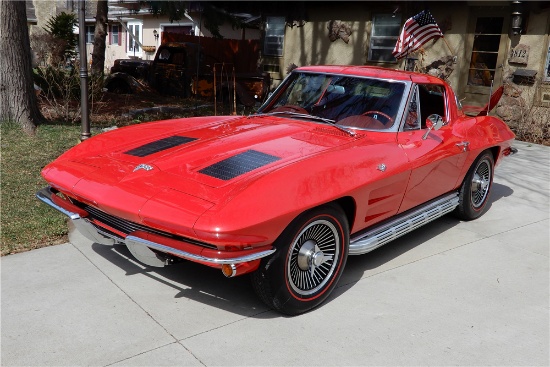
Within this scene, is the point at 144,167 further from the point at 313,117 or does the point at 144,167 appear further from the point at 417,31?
the point at 417,31

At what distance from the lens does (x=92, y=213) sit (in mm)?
3539

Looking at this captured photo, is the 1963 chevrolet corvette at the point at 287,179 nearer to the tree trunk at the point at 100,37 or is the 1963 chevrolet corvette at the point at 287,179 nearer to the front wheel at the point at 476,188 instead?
the front wheel at the point at 476,188

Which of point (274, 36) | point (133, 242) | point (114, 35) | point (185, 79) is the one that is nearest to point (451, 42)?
point (274, 36)

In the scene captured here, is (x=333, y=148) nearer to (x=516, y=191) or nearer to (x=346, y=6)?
(x=516, y=191)

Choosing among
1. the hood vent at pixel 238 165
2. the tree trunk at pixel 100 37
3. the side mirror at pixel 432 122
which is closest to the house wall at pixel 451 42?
the tree trunk at pixel 100 37

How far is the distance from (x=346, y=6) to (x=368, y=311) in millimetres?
12211

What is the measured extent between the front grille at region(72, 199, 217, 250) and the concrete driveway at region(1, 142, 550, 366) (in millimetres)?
515

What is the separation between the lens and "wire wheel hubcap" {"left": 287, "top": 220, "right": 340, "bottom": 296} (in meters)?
3.35

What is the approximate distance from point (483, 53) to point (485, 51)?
0.08 metres

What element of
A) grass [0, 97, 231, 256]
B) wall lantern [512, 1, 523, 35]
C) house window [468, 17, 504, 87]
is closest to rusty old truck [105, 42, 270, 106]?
Result: grass [0, 97, 231, 256]

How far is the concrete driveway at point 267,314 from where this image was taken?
2986mm

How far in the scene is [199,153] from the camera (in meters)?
3.72

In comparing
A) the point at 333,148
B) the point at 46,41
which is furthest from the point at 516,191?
the point at 46,41

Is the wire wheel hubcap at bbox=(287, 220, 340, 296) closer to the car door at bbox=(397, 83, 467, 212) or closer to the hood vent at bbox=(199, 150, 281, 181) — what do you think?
the hood vent at bbox=(199, 150, 281, 181)
